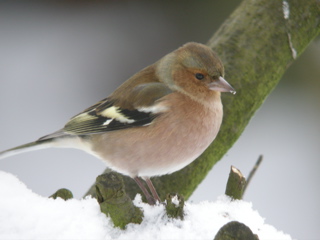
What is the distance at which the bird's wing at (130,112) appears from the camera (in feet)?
8.77

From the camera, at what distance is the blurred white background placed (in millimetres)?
4766

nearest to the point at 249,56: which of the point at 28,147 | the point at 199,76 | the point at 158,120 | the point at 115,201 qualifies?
the point at 199,76

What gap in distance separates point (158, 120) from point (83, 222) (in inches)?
34.2

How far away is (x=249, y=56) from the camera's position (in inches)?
125

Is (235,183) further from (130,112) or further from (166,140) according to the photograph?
(130,112)

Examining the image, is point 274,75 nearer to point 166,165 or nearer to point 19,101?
point 166,165

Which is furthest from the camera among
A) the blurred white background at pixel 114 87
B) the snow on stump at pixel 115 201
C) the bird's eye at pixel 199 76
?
the blurred white background at pixel 114 87

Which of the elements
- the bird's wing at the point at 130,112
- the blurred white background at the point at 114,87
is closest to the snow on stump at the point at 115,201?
the bird's wing at the point at 130,112

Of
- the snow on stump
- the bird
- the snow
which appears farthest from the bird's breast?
the snow on stump

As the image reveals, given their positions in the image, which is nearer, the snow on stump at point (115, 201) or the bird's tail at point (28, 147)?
the snow on stump at point (115, 201)

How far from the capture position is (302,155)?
5113 mm

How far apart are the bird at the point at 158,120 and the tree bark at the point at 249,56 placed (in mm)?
315

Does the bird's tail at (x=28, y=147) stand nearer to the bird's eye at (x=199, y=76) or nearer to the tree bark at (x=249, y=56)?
the tree bark at (x=249, y=56)

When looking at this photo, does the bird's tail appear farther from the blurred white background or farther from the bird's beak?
the blurred white background
